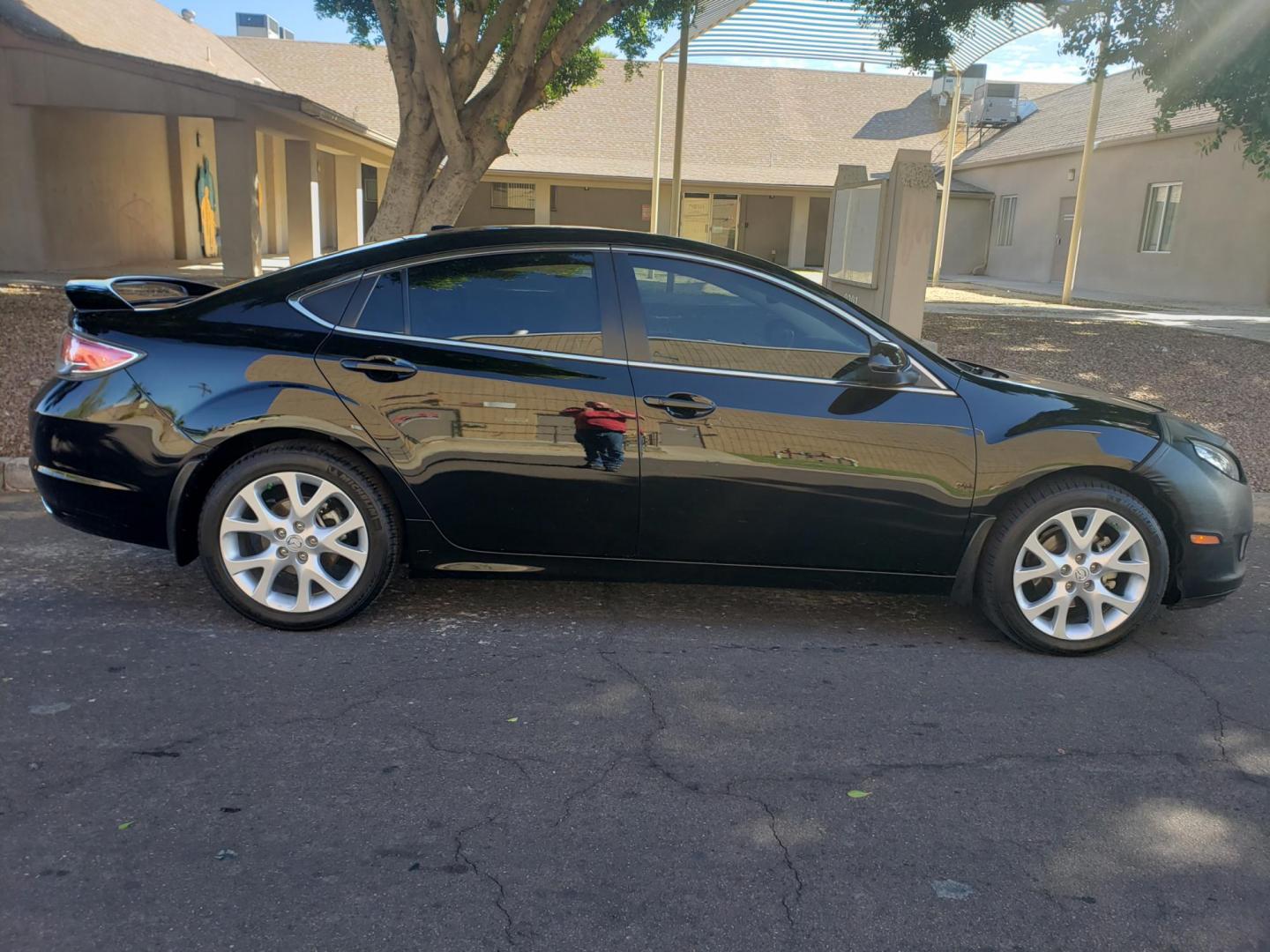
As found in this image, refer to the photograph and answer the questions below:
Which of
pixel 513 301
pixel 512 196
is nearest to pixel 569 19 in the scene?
pixel 513 301

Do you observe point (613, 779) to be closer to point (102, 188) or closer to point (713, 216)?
point (102, 188)

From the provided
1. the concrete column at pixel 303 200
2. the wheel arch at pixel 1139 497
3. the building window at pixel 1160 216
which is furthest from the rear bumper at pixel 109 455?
the building window at pixel 1160 216

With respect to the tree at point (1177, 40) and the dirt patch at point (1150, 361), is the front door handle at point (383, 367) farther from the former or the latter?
the tree at point (1177, 40)

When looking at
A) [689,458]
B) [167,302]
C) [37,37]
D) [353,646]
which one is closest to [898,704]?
[689,458]

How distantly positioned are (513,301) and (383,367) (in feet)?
1.95

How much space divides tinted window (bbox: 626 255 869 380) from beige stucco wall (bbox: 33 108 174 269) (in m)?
14.2

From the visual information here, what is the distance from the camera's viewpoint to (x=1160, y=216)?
838 inches

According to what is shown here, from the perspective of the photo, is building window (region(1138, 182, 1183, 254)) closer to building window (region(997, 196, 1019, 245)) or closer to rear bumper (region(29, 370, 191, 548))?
building window (region(997, 196, 1019, 245))

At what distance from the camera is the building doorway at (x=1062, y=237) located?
79.0 feet

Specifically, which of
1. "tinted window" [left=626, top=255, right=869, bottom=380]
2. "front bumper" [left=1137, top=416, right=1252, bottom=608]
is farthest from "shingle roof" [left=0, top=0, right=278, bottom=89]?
"front bumper" [left=1137, top=416, right=1252, bottom=608]

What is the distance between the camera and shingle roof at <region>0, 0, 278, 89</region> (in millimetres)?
14477

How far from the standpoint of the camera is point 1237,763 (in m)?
3.34

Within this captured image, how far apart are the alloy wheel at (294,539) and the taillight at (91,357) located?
722 millimetres

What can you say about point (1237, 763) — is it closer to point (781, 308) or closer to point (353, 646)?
point (781, 308)
